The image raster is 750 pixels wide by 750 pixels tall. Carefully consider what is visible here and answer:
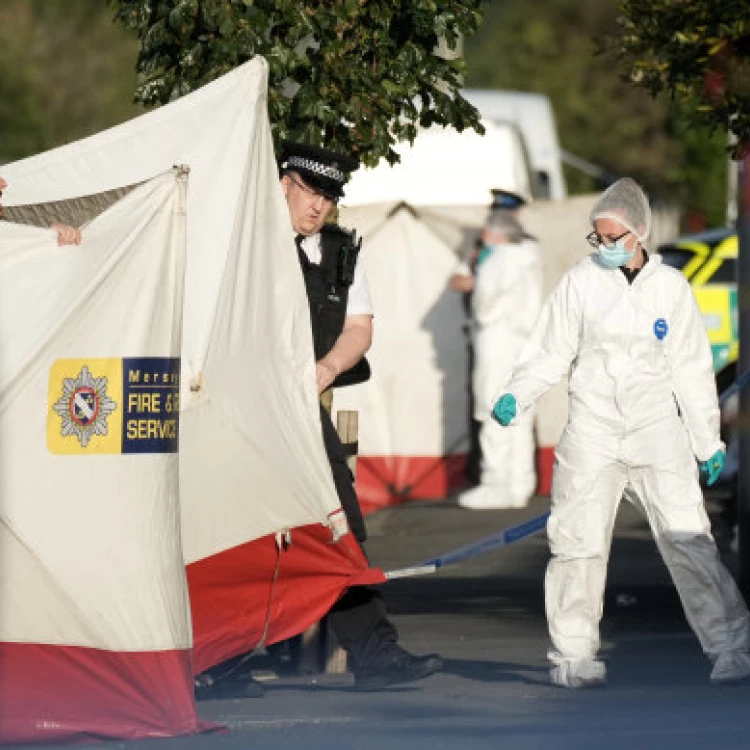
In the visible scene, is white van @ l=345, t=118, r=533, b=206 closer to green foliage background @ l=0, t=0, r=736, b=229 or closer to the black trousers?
the black trousers

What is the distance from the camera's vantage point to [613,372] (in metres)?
9.63

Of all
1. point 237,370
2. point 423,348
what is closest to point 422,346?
point 423,348

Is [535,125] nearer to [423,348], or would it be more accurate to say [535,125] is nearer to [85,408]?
[423,348]

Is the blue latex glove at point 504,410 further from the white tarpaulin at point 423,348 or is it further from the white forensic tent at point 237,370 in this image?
the white tarpaulin at point 423,348

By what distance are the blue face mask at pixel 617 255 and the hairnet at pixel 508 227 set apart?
25.3ft

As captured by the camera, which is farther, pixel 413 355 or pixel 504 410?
pixel 413 355

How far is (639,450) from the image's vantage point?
31.7 feet

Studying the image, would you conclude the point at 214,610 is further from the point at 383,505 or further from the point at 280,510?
the point at 383,505

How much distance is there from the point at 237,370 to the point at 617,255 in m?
1.53

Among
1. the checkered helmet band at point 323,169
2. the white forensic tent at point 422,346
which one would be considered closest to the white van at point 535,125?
the white forensic tent at point 422,346

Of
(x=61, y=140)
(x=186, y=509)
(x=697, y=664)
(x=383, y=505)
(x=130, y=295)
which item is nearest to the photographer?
(x=130, y=295)

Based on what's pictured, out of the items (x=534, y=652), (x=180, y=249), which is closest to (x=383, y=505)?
(x=534, y=652)

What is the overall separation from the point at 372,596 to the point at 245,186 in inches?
63.6

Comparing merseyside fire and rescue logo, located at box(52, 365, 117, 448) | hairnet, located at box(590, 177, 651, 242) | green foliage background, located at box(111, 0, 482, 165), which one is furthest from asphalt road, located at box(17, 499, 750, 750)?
green foliage background, located at box(111, 0, 482, 165)
